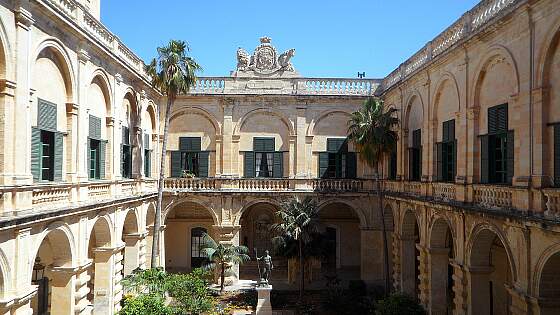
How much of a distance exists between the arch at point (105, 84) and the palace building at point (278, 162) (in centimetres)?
6

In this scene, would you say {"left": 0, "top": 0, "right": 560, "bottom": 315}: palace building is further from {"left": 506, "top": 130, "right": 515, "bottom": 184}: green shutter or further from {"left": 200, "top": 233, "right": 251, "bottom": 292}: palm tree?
{"left": 200, "top": 233, "right": 251, "bottom": 292}: palm tree

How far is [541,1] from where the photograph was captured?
42.8 ft

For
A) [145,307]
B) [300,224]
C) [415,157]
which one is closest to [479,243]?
[415,157]

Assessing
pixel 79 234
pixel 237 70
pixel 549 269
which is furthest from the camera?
pixel 237 70

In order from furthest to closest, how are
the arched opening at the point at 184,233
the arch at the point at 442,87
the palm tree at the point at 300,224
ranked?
the arched opening at the point at 184,233
the palm tree at the point at 300,224
the arch at the point at 442,87

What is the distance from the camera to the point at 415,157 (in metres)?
24.0

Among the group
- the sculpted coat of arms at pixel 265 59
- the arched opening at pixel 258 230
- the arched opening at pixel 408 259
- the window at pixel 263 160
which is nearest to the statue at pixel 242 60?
the sculpted coat of arms at pixel 265 59

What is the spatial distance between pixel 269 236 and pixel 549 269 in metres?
23.5

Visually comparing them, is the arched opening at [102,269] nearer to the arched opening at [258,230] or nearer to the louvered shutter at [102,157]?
the louvered shutter at [102,157]

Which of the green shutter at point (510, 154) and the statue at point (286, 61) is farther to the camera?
the statue at point (286, 61)

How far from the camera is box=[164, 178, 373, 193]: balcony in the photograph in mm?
29391

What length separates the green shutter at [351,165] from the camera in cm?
3083

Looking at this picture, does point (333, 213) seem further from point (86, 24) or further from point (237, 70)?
point (86, 24)

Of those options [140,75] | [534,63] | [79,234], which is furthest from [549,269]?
[140,75]
